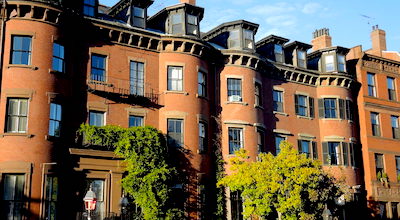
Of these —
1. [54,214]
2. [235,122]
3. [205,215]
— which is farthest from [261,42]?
[54,214]

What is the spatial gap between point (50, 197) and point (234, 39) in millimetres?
16922

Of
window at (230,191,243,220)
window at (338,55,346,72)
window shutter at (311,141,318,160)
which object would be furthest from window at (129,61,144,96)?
window at (338,55,346,72)

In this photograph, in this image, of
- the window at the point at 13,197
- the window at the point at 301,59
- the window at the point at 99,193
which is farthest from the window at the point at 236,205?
the window at the point at 13,197

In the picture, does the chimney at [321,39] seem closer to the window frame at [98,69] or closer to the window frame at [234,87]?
the window frame at [234,87]

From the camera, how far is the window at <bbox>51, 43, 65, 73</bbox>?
26.6 metres

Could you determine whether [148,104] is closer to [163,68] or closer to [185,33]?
[163,68]

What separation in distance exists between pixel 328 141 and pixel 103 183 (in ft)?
61.7

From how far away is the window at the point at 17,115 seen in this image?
81.6 feet

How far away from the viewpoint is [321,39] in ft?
143

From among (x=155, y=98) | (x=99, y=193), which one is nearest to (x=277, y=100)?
(x=155, y=98)

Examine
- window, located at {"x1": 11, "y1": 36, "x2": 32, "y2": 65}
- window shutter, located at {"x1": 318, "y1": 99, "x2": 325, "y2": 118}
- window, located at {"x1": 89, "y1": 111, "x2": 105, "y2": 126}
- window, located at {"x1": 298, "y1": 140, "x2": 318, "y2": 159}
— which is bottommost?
window, located at {"x1": 298, "y1": 140, "x2": 318, "y2": 159}

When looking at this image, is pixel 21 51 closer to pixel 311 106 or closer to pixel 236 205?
pixel 236 205

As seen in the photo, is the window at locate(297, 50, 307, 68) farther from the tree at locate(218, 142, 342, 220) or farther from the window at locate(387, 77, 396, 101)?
the tree at locate(218, 142, 342, 220)

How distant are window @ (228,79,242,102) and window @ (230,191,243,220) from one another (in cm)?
632
